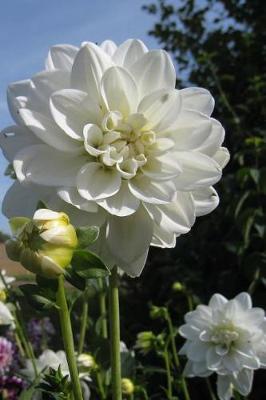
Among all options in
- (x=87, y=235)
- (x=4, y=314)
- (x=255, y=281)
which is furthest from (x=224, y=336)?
(x=255, y=281)

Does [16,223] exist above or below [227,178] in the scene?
above

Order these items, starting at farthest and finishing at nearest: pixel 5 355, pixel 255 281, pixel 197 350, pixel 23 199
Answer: pixel 255 281 → pixel 5 355 → pixel 197 350 → pixel 23 199

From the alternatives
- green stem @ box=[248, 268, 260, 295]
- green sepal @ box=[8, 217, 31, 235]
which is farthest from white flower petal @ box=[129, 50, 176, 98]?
green stem @ box=[248, 268, 260, 295]

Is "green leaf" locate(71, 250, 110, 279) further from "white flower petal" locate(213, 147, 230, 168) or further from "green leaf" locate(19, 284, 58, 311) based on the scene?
"white flower petal" locate(213, 147, 230, 168)

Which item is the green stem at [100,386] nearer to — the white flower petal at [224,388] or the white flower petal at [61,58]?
the white flower petal at [224,388]

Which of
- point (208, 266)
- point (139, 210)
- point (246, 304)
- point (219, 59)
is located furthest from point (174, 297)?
point (139, 210)

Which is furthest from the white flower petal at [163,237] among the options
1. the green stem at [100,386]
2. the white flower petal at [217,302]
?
the white flower petal at [217,302]

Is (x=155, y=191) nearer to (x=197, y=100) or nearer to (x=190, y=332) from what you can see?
(x=197, y=100)

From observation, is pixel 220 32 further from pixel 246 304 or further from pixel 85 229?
pixel 85 229
